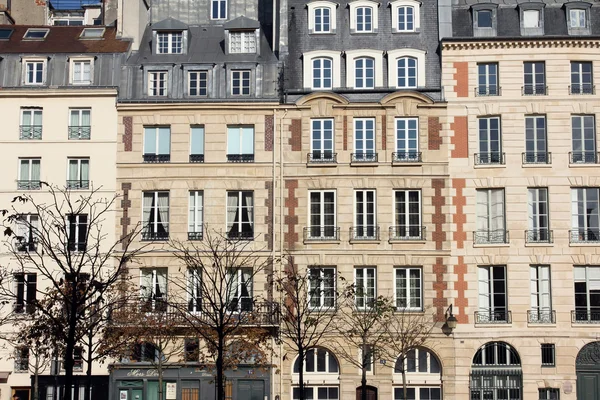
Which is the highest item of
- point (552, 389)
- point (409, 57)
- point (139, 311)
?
point (409, 57)

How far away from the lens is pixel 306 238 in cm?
4306

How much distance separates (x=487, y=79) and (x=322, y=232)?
944 cm

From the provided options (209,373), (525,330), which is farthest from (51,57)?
(525,330)

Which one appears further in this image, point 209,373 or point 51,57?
point 51,57

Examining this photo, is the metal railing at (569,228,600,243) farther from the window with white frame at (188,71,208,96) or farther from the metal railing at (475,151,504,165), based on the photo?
the window with white frame at (188,71,208,96)

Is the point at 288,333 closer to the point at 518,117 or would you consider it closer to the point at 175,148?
the point at 175,148

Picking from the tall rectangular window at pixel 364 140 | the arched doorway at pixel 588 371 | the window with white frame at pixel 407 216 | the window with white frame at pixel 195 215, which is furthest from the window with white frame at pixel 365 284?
the arched doorway at pixel 588 371

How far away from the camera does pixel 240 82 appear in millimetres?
44812

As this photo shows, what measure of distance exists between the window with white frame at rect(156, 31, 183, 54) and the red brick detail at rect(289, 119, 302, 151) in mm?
6574

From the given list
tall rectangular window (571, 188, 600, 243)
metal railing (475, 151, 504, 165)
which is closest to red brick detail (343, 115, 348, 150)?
metal railing (475, 151, 504, 165)

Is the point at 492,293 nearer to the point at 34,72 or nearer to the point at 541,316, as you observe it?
the point at 541,316

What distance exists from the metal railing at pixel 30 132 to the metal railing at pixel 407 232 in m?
15.4

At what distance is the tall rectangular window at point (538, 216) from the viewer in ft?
140

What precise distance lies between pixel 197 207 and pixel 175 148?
2.65 m
